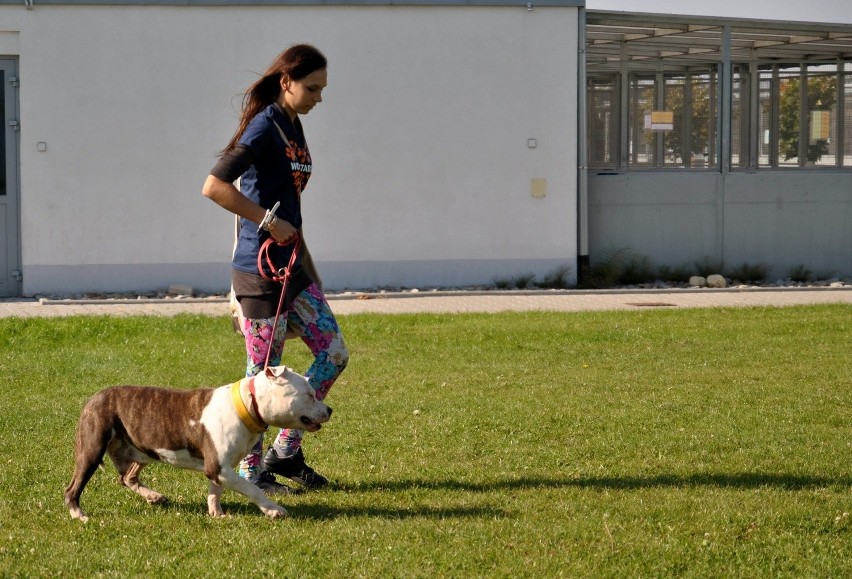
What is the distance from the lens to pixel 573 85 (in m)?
17.5

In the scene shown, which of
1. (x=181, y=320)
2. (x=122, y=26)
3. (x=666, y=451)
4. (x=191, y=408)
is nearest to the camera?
(x=191, y=408)

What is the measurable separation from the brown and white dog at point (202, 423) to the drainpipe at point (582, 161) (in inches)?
494

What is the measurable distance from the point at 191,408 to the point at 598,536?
75.9 inches

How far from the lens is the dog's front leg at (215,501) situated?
576cm

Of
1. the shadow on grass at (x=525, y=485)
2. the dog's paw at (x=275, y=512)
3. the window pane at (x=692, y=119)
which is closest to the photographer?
the dog's paw at (x=275, y=512)

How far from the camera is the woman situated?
5770 mm

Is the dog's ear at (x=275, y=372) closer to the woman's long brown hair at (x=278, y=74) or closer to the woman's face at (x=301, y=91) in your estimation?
the woman's long brown hair at (x=278, y=74)

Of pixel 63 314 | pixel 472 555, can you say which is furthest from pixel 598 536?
pixel 63 314

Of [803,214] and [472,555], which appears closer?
[472,555]

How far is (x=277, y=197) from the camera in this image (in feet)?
19.3

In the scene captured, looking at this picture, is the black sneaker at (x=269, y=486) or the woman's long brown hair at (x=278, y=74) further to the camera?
the black sneaker at (x=269, y=486)

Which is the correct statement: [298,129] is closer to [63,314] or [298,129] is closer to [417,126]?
[63,314]

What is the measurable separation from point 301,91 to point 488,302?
33.0ft

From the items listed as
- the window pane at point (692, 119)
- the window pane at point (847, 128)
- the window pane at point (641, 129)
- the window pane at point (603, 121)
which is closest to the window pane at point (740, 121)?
the window pane at point (692, 119)
